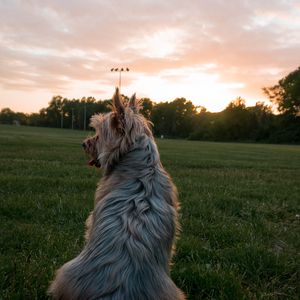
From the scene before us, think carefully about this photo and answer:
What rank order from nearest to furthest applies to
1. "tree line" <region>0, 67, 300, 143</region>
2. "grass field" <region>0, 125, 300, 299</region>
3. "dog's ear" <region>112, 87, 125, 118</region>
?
"dog's ear" <region>112, 87, 125, 118</region> < "grass field" <region>0, 125, 300, 299</region> < "tree line" <region>0, 67, 300, 143</region>

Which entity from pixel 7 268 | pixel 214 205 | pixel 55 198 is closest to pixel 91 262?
pixel 7 268

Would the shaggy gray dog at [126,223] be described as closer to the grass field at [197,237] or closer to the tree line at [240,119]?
the grass field at [197,237]

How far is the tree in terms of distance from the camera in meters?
106

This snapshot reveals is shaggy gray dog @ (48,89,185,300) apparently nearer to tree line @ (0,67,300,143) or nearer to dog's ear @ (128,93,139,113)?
dog's ear @ (128,93,139,113)

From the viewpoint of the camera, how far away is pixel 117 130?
161 inches

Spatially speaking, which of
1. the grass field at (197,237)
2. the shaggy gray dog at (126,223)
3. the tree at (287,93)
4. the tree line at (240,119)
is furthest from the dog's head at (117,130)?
the tree at (287,93)

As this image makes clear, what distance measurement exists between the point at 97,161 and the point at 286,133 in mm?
101587

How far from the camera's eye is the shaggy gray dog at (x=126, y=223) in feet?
10.7

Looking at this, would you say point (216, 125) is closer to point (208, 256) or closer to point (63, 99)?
point (63, 99)

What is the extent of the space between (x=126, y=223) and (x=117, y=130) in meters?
1.00

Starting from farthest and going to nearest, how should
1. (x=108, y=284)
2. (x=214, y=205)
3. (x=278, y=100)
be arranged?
(x=278, y=100)
(x=214, y=205)
(x=108, y=284)

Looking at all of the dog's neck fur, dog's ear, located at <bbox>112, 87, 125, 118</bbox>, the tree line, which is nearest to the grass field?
the dog's neck fur

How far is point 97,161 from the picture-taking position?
14.6ft

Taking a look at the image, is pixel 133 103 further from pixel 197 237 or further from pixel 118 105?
pixel 197 237
